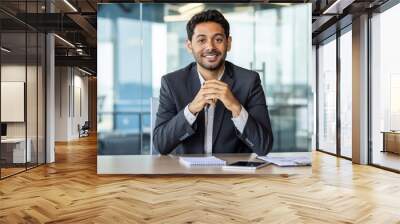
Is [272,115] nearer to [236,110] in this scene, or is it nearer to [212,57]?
[212,57]

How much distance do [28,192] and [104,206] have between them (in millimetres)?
1391

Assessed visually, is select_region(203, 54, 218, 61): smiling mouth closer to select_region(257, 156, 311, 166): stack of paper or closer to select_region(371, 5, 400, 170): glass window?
select_region(257, 156, 311, 166): stack of paper

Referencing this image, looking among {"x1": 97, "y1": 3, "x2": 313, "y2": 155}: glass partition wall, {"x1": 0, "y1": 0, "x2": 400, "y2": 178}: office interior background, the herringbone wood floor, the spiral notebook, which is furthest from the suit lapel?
{"x1": 97, "y1": 3, "x2": 313, "y2": 155}: glass partition wall

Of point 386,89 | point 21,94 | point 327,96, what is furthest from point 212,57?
point 327,96

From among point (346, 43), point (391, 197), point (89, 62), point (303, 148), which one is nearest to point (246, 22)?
point (303, 148)

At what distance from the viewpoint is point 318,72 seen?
10.6 m

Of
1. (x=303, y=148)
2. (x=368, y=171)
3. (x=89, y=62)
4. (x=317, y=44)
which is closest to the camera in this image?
(x=303, y=148)

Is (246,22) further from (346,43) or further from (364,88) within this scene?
(346,43)

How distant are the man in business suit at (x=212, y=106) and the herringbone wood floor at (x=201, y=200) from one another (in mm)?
564

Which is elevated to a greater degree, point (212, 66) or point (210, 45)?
point (210, 45)

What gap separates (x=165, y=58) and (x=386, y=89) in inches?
175

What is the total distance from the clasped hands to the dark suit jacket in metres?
0.03

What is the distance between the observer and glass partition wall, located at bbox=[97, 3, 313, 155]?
3.86 m

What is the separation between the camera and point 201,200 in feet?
13.7
